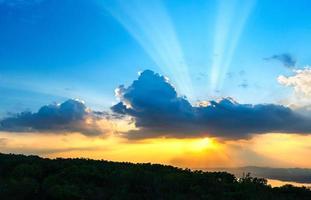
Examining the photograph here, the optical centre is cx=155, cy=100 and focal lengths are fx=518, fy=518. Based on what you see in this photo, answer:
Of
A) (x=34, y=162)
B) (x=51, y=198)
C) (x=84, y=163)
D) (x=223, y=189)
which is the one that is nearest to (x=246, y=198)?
(x=223, y=189)

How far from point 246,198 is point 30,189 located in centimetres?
1907

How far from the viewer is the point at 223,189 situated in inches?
1892

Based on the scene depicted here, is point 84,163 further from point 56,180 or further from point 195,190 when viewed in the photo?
point 195,190

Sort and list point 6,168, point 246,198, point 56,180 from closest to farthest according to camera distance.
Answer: point 246,198 < point 56,180 < point 6,168

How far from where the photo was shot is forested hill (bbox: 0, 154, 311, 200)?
149 ft

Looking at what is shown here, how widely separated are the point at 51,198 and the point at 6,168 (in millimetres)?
13950

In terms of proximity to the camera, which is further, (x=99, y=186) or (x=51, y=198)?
(x=99, y=186)

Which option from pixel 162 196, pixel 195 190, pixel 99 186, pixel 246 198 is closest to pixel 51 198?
pixel 99 186

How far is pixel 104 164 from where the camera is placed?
59.4 m

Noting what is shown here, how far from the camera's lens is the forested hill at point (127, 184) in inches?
1785

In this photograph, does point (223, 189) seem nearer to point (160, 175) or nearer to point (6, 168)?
point (160, 175)

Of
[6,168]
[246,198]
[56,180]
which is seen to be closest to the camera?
[246,198]

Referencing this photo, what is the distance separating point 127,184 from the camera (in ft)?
159

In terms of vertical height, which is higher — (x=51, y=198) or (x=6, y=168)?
(x=6, y=168)
